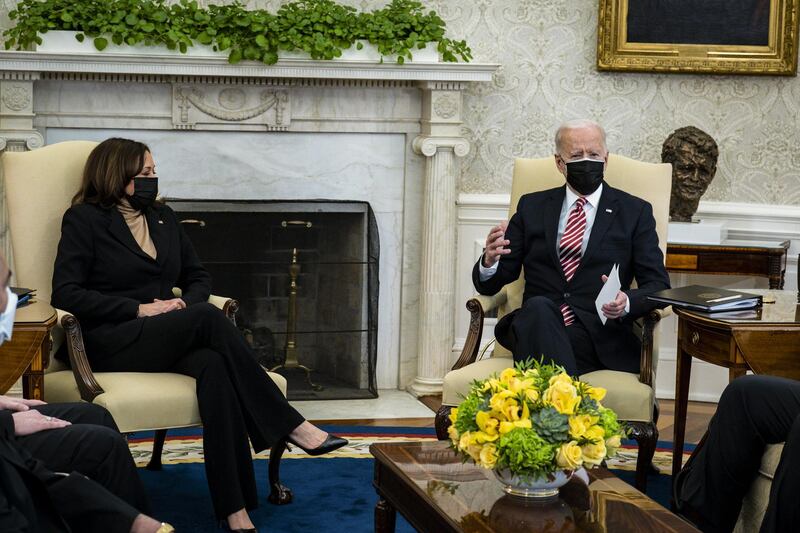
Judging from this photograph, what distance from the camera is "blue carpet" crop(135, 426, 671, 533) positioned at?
11.6 feet

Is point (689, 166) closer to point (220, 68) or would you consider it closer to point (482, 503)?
point (220, 68)

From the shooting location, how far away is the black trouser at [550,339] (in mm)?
3580

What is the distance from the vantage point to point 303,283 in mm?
5527

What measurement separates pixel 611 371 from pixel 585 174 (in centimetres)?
71

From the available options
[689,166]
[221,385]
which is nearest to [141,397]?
[221,385]

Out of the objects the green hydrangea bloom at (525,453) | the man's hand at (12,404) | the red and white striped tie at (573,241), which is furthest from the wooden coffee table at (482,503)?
the red and white striped tie at (573,241)

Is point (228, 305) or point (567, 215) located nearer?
point (228, 305)

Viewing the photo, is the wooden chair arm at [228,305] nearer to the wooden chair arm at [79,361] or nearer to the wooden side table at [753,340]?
the wooden chair arm at [79,361]

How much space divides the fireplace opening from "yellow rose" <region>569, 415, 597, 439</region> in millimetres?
3020

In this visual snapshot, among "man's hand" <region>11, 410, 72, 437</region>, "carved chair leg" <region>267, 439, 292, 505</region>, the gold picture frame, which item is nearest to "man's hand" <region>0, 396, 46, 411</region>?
"man's hand" <region>11, 410, 72, 437</region>

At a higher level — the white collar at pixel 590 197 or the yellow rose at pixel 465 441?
the white collar at pixel 590 197

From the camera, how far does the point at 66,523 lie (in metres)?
2.40

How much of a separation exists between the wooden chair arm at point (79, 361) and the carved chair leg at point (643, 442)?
5.45 feet

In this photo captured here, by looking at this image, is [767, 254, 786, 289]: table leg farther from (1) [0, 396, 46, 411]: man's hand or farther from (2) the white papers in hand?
(1) [0, 396, 46, 411]: man's hand
